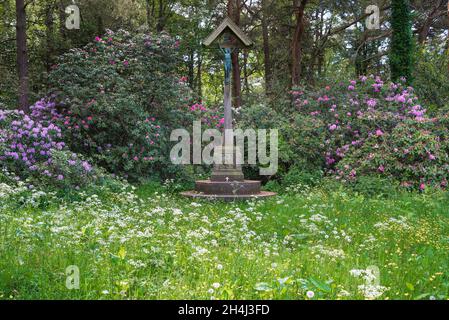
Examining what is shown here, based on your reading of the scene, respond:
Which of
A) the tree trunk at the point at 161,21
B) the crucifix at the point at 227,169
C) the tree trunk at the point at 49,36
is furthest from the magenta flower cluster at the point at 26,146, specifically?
the tree trunk at the point at 161,21

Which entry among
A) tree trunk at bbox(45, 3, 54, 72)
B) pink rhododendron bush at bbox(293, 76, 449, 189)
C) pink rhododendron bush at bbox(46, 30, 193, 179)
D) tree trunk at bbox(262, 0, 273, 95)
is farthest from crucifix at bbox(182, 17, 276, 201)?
tree trunk at bbox(262, 0, 273, 95)

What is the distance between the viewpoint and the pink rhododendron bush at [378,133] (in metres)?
10.8

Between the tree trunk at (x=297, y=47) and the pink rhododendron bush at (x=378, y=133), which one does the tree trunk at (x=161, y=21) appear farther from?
the pink rhododendron bush at (x=378, y=133)

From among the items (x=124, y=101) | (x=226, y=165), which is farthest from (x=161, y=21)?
(x=226, y=165)

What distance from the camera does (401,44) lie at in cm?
1617

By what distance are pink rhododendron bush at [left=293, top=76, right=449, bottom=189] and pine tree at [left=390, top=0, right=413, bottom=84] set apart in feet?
7.21

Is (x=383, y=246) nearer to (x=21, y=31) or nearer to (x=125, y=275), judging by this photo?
(x=125, y=275)

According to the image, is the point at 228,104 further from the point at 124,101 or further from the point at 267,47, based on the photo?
the point at 267,47

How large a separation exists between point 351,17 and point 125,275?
21998mm

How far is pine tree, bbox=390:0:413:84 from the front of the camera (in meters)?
15.9

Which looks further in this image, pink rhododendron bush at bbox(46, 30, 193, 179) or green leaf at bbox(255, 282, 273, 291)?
pink rhododendron bush at bbox(46, 30, 193, 179)

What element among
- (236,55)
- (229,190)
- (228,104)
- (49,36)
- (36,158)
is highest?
(236,55)

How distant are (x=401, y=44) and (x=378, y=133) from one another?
610 centimetres

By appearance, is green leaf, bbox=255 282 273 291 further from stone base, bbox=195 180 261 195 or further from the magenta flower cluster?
the magenta flower cluster
